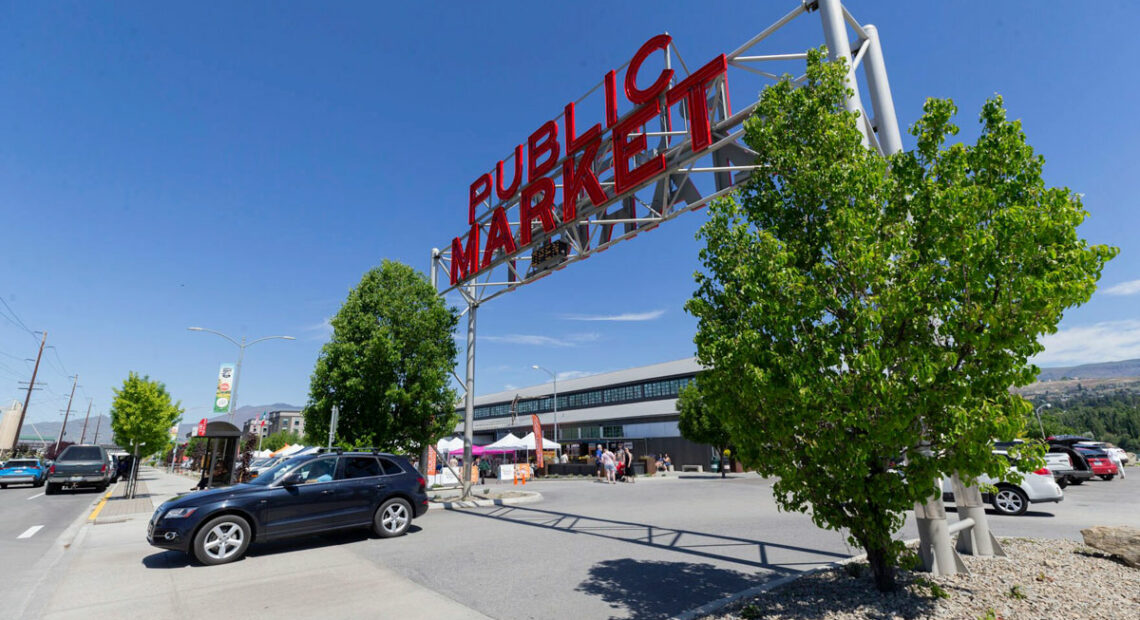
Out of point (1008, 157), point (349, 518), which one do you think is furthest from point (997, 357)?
point (349, 518)

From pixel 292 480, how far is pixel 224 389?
19.6 metres

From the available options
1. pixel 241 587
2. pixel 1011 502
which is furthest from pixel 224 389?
pixel 1011 502

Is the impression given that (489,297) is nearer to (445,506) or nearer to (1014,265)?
(445,506)

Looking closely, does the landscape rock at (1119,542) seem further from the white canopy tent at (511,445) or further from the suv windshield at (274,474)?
the white canopy tent at (511,445)

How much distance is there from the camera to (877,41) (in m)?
8.10

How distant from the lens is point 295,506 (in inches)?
347

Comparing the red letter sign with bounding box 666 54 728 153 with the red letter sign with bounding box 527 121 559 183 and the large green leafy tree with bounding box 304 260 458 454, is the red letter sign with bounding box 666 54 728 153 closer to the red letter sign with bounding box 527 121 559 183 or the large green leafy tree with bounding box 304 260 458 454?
the red letter sign with bounding box 527 121 559 183

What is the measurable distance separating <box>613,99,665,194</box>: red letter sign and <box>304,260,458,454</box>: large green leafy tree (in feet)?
25.8

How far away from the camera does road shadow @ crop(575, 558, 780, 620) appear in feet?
18.4

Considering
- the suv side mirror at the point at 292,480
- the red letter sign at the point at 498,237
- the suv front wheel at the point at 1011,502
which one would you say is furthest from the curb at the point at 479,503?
the suv front wheel at the point at 1011,502

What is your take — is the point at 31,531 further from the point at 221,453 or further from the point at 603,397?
the point at 603,397

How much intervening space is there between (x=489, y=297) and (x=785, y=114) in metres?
11.9

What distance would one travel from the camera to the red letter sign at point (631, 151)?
11.1m

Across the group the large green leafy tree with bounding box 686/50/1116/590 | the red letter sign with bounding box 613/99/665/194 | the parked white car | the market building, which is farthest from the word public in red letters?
the market building
